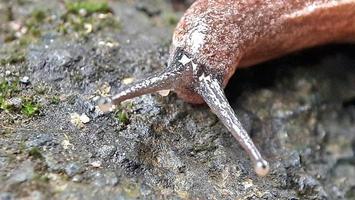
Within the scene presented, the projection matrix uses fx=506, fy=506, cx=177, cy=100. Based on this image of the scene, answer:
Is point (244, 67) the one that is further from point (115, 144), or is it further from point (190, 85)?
point (115, 144)

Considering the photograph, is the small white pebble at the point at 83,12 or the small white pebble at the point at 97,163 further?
the small white pebble at the point at 83,12

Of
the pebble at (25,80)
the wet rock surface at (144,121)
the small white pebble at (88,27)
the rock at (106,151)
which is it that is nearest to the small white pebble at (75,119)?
the wet rock surface at (144,121)

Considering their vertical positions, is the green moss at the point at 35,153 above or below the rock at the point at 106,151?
above

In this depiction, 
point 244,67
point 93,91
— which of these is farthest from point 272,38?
point 93,91

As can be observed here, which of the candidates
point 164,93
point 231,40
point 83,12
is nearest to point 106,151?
point 164,93

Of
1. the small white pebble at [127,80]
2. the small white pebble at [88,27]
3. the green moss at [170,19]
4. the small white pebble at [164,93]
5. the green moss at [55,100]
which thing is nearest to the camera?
the green moss at [55,100]

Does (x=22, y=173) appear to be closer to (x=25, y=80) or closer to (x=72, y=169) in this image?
(x=72, y=169)

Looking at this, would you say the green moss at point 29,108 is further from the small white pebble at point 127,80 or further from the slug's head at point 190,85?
the small white pebble at point 127,80
